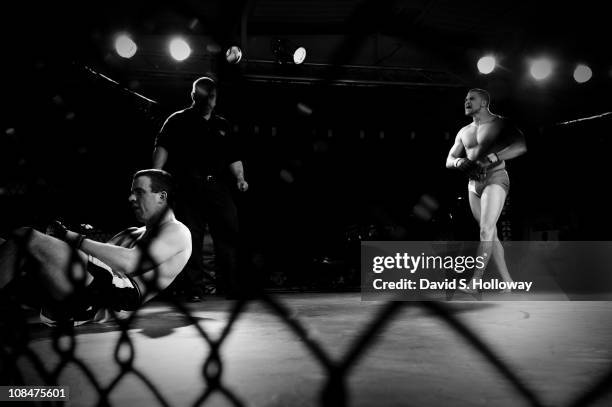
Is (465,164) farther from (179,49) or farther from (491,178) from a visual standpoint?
(179,49)

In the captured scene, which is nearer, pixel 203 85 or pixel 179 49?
pixel 203 85

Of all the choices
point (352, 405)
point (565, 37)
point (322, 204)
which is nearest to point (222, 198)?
point (352, 405)

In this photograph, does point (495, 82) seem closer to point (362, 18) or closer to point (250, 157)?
point (250, 157)

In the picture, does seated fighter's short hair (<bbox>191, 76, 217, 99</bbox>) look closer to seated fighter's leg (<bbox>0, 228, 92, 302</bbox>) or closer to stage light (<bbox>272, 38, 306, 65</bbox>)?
seated fighter's leg (<bbox>0, 228, 92, 302</bbox>)

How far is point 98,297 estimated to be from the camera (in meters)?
2.30

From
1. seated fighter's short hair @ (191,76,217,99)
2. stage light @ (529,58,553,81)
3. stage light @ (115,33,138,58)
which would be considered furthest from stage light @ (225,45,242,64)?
stage light @ (529,58,553,81)

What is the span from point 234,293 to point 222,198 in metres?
0.75

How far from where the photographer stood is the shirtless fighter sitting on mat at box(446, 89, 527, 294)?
13.3ft

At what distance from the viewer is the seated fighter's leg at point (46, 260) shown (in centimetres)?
207

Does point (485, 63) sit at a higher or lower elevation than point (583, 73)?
lower

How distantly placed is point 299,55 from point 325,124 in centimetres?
133

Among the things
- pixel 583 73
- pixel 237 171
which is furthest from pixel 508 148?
pixel 583 73

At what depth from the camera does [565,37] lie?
7555 millimetres

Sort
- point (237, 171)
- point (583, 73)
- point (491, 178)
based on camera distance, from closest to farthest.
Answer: point (237, 171) < point (491, 178) < point (583, 73)
